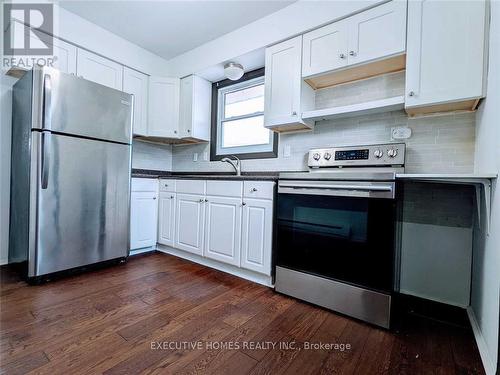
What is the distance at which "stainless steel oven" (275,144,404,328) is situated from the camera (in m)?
1.44

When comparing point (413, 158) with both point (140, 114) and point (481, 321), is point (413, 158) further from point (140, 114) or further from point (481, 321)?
point (140, 114)

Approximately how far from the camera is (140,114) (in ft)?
9.75

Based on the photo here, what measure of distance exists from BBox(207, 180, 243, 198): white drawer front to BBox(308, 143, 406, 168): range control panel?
0.66m

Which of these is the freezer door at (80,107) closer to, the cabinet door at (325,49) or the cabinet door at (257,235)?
the cabinet door at (257,235)

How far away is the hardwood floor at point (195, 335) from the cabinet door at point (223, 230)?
1.15 ft

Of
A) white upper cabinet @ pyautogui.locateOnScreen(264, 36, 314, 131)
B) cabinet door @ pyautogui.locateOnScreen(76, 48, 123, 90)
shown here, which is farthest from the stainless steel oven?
cabinet door @ pyautogui.locateOnScreen(76, 48, 123, 90)

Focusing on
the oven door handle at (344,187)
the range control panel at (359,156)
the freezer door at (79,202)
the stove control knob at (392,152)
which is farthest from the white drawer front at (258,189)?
the freezer door at (79,202)

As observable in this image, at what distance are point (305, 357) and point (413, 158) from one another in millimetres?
1498

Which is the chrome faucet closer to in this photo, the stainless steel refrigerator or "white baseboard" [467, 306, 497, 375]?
the stainless steel refrigerator

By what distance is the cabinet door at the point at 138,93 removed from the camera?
9.35 ft

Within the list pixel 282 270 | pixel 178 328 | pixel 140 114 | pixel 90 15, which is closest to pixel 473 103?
pixel 282 270

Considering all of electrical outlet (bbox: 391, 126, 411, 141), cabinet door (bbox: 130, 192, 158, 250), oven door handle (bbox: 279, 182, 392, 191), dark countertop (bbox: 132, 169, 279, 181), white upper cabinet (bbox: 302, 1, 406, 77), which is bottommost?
cabinet door (bbox: 130, 192, 158, 250)

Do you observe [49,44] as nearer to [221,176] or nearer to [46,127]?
[46,127]

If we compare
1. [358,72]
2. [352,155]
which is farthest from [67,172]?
[358,72]
